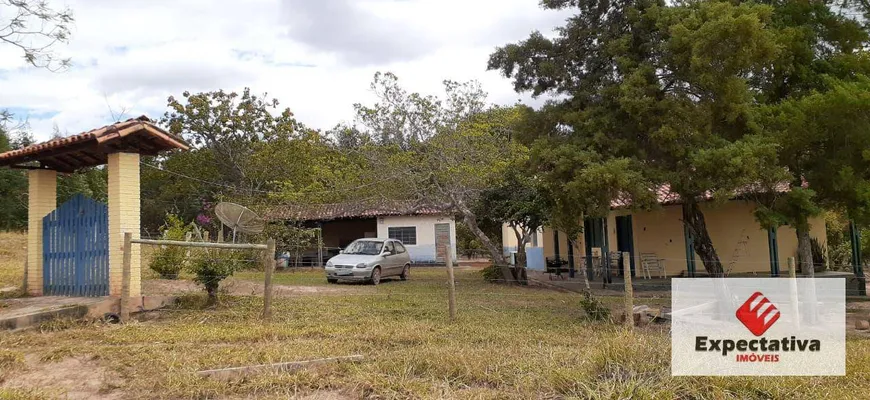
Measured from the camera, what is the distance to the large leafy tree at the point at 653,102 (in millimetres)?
8883

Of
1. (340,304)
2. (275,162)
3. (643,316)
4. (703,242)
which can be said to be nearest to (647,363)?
(643,316)

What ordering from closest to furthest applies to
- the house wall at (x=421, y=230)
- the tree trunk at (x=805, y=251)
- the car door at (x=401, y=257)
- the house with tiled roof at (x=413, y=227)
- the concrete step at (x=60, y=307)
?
the concrete step at (x=60, y=307) → the tree trunk at (x=805, y=251) → the car door at (x=401, y=257) → the house with tiled roof at (x=413, y=227) → the house wall at (x=421, y=230)

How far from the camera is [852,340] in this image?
7984 mm

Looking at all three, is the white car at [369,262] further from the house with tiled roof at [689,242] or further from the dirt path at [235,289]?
the house with tiled roof at [689,242]

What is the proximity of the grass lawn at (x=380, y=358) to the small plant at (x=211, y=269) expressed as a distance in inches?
18.9

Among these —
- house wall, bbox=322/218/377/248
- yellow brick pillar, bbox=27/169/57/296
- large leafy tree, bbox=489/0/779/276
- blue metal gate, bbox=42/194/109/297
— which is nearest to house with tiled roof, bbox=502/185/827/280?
large leafy tree, bbox=489/0/779/276

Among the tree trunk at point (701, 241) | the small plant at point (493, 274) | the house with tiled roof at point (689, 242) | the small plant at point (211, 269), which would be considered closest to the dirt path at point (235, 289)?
the small plant at point (211, 269)

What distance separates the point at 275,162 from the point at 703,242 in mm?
18897

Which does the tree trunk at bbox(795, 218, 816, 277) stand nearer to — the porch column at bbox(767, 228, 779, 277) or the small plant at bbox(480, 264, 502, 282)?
the porch column at bbox(767, 228, 779, 277)

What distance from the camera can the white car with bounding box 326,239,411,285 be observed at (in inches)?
639

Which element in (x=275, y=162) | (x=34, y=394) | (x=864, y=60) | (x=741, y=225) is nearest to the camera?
(x=34, y=394)

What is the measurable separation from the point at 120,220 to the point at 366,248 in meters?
8.81

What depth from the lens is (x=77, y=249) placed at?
9898 millimetres

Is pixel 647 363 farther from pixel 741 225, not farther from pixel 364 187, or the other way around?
pixel 741 225
